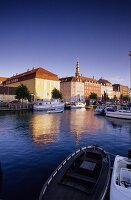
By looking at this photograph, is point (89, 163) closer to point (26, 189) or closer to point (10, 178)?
point (26, 189)

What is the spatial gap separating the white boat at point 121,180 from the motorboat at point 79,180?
0.65 meters

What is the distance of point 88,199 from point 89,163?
3.76 metres

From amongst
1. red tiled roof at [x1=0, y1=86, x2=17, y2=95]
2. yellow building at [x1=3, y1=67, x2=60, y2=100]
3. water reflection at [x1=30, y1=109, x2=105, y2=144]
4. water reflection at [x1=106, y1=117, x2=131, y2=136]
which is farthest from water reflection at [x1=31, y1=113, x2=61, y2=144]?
yellow building at [x1=3, y1=67, x2=60, y2=100]

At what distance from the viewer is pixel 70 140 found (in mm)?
26359

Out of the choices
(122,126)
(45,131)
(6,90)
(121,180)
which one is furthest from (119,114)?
(6,90)

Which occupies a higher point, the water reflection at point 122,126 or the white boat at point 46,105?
the white boat at point 46,105

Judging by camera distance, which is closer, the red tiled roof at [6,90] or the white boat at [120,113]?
the white boat at [120,113]

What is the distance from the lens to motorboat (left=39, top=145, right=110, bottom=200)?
8797 millimetres

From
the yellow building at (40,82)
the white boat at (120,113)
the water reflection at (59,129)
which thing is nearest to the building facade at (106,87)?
the yellow building at (40,82)

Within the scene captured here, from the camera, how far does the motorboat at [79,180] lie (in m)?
8.80

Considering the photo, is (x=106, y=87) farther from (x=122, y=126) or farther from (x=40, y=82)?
(x=122, y=126)

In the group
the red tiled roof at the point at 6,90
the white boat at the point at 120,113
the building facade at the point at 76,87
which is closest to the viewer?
the white boat at the point at 120,113

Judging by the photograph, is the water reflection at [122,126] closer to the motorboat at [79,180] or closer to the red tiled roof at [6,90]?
the motorboat at [79,180]

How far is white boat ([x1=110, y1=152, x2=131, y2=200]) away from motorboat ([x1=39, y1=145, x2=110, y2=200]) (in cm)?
65
